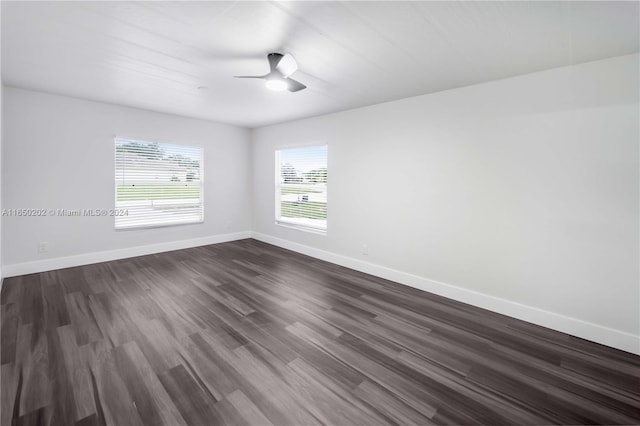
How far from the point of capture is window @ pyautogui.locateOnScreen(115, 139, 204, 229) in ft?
14.6

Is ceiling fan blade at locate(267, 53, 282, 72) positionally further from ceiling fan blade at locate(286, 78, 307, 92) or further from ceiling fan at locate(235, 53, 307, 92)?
ceiling fan blade at locate(286, 78, 307, 92)

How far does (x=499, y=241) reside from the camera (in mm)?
2885

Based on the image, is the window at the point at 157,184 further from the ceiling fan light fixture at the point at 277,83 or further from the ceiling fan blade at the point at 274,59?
the ceiling fan blade at the point at 274,59

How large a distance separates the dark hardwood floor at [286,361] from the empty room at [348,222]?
0.7 inches

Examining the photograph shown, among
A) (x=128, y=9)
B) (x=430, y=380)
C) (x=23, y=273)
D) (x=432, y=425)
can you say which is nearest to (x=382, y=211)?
(x=430, y=380)

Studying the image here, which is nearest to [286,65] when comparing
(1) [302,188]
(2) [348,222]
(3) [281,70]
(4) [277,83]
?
(3) [281,70]

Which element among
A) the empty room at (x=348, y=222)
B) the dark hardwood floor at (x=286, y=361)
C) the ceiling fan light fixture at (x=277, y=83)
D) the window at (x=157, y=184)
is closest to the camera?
the dark hardwood floor at (x=286, y=361)

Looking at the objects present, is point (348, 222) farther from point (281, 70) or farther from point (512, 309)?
point (281, 70)

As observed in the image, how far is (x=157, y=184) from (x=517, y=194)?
543cm

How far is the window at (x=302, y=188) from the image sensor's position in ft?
15.8

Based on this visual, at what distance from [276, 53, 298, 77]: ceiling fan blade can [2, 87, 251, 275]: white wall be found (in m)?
3.44

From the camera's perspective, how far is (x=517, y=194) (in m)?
2.76
